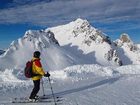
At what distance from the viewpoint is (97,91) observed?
1802 cm

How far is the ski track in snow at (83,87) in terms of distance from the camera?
15.2m

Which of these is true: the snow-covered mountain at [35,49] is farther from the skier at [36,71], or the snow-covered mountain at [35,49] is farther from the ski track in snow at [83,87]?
the skier at [36,71]

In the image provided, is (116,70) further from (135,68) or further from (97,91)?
(97,91)

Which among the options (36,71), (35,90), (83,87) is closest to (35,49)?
(83,87)

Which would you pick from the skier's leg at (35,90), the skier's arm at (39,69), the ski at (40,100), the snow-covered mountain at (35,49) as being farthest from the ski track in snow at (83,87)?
the snow-covered mountain at (35,49)

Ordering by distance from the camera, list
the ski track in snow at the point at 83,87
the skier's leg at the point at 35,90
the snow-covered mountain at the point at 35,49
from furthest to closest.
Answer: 1. the snow-covered mountain at the point at 35,49
2. the ski track in snow at the point at 83,87
3. the skier's leg at the point at 35,90

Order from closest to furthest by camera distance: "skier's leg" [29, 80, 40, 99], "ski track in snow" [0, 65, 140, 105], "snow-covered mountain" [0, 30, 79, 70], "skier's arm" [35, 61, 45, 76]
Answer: "skier's arm" [35, 61, 45, 76], "skier's leg" [29, 80, 40, 99], "ski track in snow" [0, 65, 140, 105], "snow-covered mountain" [0, 30, 79, 70]

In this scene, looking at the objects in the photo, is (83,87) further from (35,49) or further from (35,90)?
(35,49)

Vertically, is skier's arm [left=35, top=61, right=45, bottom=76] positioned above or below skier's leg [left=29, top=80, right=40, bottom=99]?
above

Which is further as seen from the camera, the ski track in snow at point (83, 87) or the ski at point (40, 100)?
the ski track in snow at point (83, 87)

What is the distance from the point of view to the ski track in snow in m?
15.2

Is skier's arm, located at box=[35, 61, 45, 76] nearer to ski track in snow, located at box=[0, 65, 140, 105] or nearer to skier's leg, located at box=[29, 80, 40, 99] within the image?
skier's leg, located at box=[29, 80, 40, 99]

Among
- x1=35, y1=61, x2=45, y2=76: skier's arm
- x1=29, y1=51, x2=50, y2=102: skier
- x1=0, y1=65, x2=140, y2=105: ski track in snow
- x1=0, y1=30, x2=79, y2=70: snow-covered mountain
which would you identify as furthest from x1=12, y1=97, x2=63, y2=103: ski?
x1=0, y1=30, x2=79, y2=70: snow-covered mountain

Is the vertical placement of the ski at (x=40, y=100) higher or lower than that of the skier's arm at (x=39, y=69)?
lower
